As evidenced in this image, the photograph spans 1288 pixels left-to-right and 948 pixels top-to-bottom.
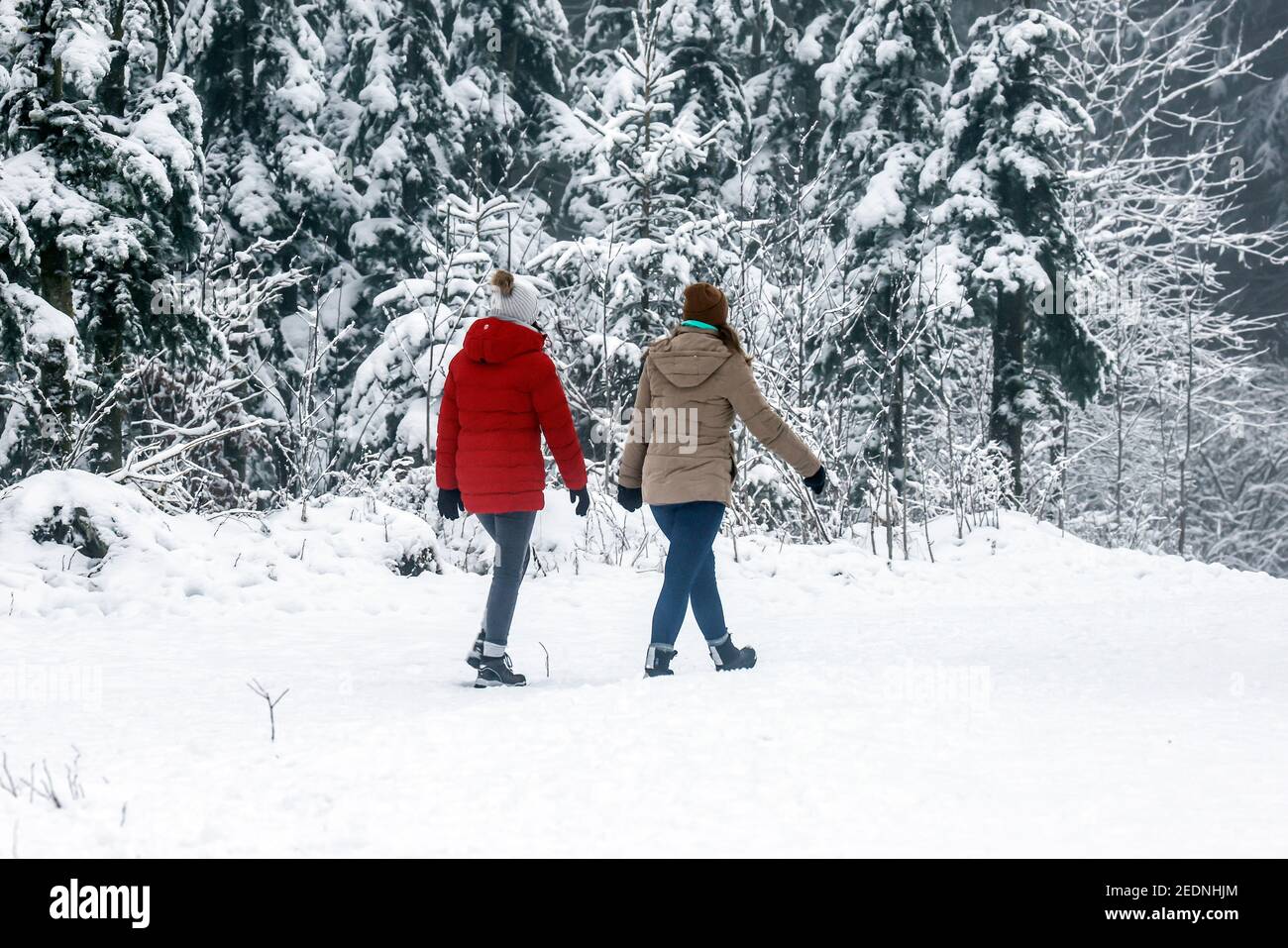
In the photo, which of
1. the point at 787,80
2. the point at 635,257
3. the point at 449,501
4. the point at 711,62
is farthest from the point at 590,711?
the point at 787,80

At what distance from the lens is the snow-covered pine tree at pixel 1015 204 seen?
55.0 ft

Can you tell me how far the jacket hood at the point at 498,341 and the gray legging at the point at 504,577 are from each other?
28.8 inches

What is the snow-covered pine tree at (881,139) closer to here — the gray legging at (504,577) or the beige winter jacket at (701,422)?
the beige winter jacket at (701,422)

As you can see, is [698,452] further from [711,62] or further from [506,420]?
[711,62]

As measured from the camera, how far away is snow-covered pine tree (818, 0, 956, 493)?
1873 cm

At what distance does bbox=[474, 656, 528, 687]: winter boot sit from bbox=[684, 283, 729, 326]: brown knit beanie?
72.1 inches

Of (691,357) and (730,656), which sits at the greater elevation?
(691,357)

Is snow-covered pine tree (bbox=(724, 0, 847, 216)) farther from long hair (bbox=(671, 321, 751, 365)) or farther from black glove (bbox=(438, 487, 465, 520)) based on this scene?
black glove (bbox=(438, 487, 465, 520))

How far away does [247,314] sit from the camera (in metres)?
13.3

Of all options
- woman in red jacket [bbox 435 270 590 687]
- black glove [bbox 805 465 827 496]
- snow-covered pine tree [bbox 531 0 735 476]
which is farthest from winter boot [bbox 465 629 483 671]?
snow-covered pine tree [bbox 531 0 735 476]

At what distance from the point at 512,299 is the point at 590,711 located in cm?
220

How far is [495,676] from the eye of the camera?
5578 mm
